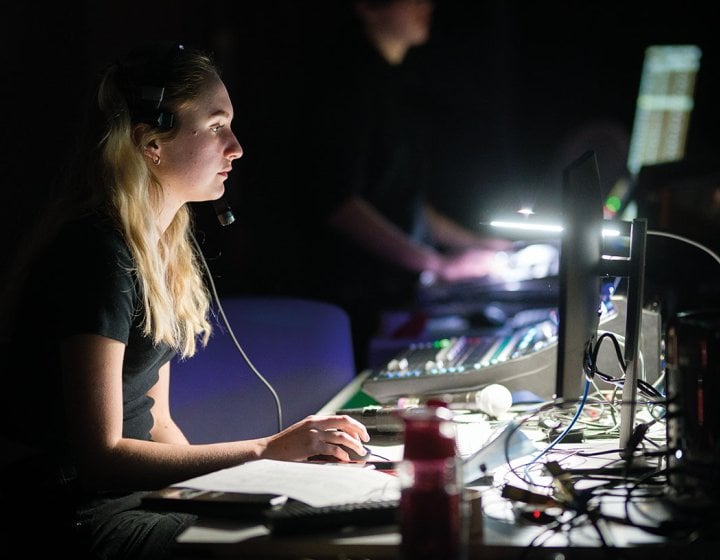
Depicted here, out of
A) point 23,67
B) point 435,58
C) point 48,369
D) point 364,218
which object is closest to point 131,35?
point 23,67

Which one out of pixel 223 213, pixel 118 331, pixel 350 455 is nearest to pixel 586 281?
pixel 350 455

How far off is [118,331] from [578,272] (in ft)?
2.41

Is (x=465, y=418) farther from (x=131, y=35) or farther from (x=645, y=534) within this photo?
(x=131, y=35)

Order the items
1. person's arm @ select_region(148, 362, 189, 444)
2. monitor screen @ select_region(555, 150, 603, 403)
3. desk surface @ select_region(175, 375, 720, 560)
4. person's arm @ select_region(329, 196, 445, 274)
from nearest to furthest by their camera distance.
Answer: desk surface @ select_region(175, 375, 720, 560) → monitor screen @ select_region(555, 150, 603, 403) → person's arm @ select_region(148, 362, 189, 444) → person's arm @ select_region(329, 196, 445, 274)

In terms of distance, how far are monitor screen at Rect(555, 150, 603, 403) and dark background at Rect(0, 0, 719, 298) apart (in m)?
1.17

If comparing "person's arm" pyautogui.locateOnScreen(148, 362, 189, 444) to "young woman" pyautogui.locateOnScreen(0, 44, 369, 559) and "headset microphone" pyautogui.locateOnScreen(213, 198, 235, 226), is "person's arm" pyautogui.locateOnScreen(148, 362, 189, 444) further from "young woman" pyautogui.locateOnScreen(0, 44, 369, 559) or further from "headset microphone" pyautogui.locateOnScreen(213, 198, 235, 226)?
"headset microphone" pyautogui.locateOnScreen(213, 198, 235, 226)

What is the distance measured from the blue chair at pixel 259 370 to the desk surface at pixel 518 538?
81 centimetres

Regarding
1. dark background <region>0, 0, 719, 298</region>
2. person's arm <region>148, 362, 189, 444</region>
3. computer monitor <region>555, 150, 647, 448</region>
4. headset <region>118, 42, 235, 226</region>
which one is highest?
dark background <region>0, 0, 719, 298</region>

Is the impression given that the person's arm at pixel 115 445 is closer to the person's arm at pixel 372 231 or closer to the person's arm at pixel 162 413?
the person's arm at pixel 162 413

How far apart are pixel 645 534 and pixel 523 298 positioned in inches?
77.4

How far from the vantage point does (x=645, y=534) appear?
929mm

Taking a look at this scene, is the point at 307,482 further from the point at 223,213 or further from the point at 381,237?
the point at 381,237

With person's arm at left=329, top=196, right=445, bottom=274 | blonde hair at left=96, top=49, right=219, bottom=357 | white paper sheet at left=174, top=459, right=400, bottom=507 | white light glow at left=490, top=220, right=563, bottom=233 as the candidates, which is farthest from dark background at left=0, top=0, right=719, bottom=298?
white paper sheet at left=174, top=459, right=400, bottom=507

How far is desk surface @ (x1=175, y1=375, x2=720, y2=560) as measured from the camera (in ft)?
2.97
